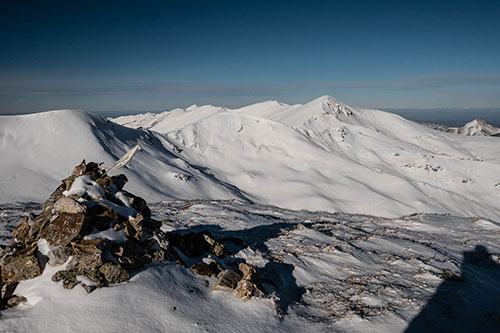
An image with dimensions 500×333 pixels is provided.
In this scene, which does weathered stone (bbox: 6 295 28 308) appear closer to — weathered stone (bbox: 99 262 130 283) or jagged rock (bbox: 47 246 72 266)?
jagged rock (bbox: 47 246 72 266)

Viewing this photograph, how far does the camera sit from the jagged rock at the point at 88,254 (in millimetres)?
7379

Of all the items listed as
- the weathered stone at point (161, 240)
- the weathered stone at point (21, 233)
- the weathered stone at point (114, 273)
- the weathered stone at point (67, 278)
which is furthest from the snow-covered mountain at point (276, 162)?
the weathered stone at point (114, 273)

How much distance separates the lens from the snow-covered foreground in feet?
21.7

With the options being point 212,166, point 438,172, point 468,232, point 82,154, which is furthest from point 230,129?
point 468,232

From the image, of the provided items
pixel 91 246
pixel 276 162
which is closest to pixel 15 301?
pixel 91 246

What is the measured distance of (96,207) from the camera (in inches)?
351

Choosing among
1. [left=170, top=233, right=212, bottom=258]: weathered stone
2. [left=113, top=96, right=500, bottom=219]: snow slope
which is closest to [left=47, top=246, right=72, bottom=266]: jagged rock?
[left=170, top=233, right=212, bottom=258]: weathered stone

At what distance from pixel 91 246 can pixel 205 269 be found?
3.47 m

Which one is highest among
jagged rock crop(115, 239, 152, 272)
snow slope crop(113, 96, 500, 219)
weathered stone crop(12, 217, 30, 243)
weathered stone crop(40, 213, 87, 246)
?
Result: weathered stone crop(40, 213, 87, 246)

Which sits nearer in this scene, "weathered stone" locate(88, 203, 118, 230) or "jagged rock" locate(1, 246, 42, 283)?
"jagged rock" locate(1, 246, 42, 283)

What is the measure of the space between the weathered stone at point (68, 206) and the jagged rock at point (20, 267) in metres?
1.43

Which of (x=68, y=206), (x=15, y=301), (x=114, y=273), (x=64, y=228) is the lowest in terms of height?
(x=15, y=301)

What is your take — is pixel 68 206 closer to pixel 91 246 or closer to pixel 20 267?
pixel 91 246

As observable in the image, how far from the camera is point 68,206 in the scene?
27.2 ft
